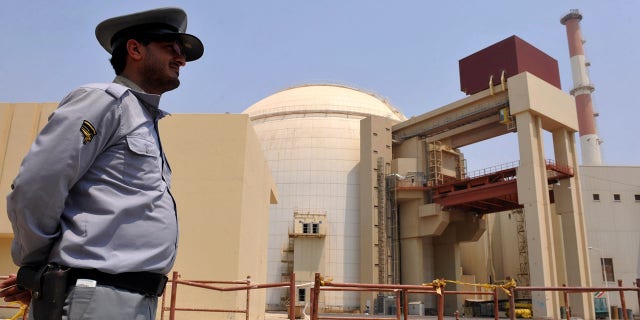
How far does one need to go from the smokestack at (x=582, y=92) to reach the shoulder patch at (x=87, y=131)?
50423 mm

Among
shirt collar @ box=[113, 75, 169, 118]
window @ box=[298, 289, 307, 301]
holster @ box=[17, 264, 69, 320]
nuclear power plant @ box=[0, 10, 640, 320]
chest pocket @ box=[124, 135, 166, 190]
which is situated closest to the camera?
holster @ box=[17, 264, 69, 320]

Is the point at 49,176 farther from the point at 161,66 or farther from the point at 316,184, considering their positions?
the point at 316,184

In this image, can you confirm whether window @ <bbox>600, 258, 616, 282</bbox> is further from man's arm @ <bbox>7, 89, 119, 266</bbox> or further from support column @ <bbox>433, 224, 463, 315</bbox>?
man's arm @ <bbox>7, 89, 119, 266</bbox>

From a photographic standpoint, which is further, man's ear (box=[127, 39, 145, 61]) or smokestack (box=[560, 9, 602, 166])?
smokestack (box=[560, 9, 602, 166])

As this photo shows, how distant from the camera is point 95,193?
1645 mm

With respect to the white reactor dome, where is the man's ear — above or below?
below

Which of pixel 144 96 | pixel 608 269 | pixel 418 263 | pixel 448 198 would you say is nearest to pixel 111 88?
→ pixel 144 96

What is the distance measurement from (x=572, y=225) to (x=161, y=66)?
2571cm

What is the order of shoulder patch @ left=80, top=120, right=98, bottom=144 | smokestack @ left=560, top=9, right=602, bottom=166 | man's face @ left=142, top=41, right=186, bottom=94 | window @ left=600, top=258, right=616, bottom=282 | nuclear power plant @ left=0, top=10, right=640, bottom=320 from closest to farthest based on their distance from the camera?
shoulder patch @ left=80, top=120, right=98, bottom=144
man's face @ left=142, top=41, right=186, bottom=94
nuclear power plant @ left=0, top=10, right=640, bottom=320
window @ left=600, top=258, right=616, bottom=282
smokestack @ left=560, top=9, right=602, bottom=166

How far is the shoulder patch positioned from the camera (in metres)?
1.62

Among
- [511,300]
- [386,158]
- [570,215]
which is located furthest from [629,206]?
[511,300]

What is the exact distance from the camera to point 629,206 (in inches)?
1270


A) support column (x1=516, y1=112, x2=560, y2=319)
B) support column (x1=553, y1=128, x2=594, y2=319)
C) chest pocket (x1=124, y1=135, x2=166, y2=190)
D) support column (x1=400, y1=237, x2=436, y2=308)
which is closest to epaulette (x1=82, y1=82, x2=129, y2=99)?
chest pocket (x1=124, y1=135, x2=166, y2=190)

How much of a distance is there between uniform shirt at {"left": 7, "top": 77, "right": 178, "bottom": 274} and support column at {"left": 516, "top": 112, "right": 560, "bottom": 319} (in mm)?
22953
